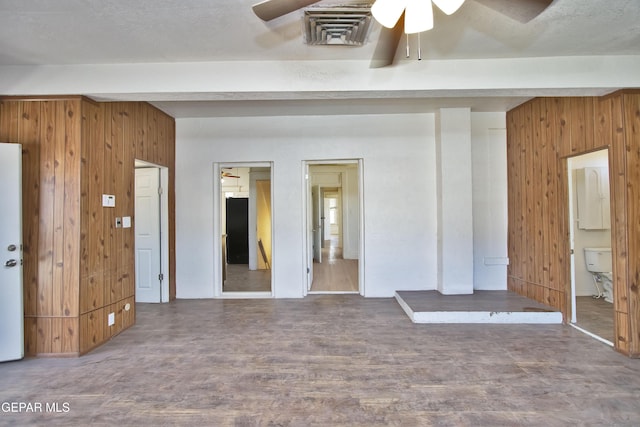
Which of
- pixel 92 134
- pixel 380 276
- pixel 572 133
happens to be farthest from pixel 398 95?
pixel 92 134

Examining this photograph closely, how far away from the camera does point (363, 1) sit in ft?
6.19

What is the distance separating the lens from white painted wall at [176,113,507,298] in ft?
15.1

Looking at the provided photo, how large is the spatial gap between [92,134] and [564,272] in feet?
17.1

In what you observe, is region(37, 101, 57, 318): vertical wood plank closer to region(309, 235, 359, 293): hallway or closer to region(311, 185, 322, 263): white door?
region(309, 235, 359, 293): hallway

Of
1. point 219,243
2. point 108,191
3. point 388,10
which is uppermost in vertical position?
point 388,10

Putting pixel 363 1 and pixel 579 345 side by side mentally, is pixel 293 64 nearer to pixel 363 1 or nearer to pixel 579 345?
pixel 363 1

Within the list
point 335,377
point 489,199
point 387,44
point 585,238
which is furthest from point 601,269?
point 387,44

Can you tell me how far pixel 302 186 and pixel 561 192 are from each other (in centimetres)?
321

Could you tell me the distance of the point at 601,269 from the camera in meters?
4.32

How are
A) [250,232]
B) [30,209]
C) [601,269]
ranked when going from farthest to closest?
[250,232] → [601,269] → [30,209]

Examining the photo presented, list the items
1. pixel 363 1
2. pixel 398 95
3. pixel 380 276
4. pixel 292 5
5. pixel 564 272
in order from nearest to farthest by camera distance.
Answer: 1. pixel 292 5
2. pixel 363 1
3. pixel 398 95
4. pixel 564 272
5. pixel 380 276

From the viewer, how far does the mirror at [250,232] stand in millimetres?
6410

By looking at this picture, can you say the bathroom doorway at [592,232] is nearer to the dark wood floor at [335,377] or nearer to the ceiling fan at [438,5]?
the dark wood floor at [335,377]

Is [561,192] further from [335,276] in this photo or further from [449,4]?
[335,276]
